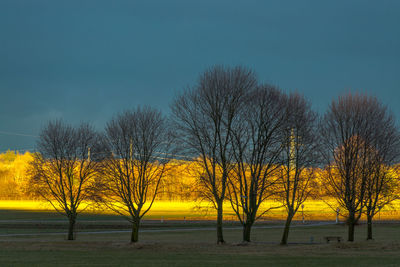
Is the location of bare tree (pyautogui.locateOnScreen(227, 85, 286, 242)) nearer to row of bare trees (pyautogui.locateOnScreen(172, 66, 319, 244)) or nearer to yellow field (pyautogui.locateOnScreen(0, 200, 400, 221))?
row of bare trees (pyautogui.locateOnScreen(172, 66, 319, 244))

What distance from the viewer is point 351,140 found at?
36.9 meters

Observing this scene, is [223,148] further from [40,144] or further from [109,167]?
[40,144]

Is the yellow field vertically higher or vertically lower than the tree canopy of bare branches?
lower

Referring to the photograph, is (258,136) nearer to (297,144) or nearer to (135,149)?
(297,144)

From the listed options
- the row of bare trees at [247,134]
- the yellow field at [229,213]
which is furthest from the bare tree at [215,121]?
the yellow field at [229,213]

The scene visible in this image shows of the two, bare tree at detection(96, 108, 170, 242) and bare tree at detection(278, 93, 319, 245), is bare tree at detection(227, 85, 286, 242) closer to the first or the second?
bare tree at detection(278, 93, 319, 245)

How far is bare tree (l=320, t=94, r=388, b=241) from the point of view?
120 ft

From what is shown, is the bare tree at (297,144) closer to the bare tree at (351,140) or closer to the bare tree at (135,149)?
the bare tree at (351,140)

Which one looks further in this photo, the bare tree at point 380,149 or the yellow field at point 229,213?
the yellow field at point 229,213

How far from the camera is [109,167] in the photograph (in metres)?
38.3

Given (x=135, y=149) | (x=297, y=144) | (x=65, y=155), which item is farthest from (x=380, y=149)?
(x=65, y=155)

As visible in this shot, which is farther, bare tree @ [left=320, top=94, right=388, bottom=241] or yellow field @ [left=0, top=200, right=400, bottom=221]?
yellow field @ [left=0, top=200, right=400, bottom=221]

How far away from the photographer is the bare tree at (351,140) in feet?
120

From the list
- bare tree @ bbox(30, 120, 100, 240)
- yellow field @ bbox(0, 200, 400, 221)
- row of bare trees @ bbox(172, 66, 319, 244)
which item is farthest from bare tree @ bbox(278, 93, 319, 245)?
yellow field @ bbox(0, 200, 400, 221)
